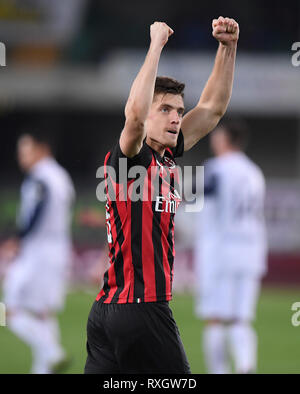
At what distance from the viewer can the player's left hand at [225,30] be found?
4.00m

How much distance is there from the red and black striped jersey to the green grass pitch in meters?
3.75

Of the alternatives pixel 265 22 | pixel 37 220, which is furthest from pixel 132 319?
pixel 265 22

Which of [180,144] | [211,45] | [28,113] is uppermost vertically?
[211,45]

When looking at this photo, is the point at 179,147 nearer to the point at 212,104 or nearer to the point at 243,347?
the point at 212,104

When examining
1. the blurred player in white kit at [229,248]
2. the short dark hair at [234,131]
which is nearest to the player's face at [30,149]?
the blurred player in white kit at [229,248]

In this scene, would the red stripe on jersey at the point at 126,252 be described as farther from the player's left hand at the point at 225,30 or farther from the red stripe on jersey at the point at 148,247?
the player's left hand at the point at 225,30

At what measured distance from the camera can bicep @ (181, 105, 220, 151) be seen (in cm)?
428

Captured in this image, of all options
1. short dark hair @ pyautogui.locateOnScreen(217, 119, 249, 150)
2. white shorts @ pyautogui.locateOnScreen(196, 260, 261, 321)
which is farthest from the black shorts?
short dark hair @ pyautogui.locateOnScreen(217, 119, 249, 150)

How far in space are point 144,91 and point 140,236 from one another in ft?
2.28

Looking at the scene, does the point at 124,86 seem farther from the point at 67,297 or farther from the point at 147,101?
the point at 147,101

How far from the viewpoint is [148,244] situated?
3762 millimetres

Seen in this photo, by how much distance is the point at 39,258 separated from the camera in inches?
317

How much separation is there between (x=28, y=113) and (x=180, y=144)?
1963 cm

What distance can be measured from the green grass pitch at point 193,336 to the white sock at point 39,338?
8.0 inches
